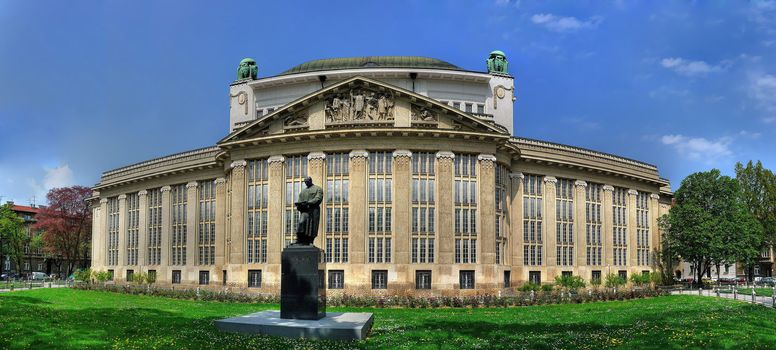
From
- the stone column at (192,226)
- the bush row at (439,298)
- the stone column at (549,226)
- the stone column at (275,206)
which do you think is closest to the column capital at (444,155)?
the bush row at (439,298)

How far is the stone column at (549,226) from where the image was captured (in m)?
63.7

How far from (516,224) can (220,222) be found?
29.6m

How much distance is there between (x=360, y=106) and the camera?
55375mm

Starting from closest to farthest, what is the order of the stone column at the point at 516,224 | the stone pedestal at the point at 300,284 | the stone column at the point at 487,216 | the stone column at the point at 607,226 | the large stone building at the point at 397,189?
the stone pedestal at the point at 300,284 < the large stone building at the point at 397,189 < the stone column at the point at 487,216 < the stone column at the point at 516,224 < the stone column at the point at 607,226

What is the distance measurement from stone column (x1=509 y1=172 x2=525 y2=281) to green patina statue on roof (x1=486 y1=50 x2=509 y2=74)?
15.0 meters

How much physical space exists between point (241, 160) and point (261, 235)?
7192 millimetres

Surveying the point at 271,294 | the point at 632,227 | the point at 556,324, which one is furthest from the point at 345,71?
the point at 556,324

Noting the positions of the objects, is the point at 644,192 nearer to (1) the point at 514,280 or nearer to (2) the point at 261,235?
(1) the point at 514,280

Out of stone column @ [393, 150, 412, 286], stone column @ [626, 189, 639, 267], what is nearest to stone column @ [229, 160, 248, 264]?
stone column @ [393, 150, 412, 286]

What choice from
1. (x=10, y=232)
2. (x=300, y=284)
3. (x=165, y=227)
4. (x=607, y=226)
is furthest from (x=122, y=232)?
(x=300, y=284)

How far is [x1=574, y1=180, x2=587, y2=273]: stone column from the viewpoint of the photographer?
66.2m

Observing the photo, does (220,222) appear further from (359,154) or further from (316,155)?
(359,154)

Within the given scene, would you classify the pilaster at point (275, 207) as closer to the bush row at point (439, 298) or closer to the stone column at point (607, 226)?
the bush row at point (439, 298)

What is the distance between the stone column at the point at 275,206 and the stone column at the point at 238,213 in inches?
129
